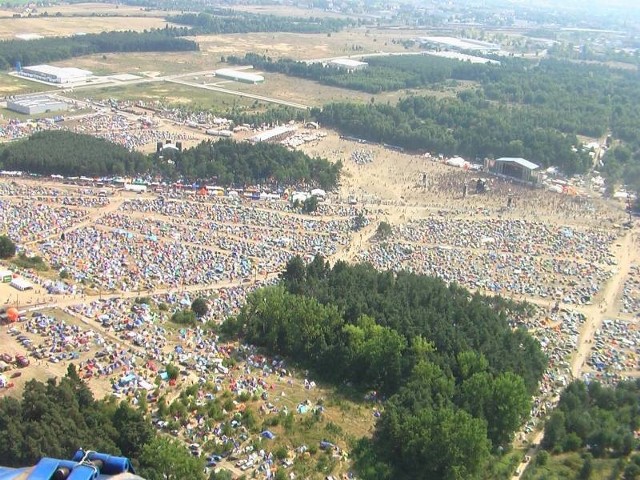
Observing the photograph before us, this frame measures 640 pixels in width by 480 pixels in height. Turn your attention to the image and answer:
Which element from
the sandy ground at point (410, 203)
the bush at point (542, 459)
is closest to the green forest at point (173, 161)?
the sandy ground at point (410, 203)

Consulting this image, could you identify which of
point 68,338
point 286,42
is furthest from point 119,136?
point 286,42

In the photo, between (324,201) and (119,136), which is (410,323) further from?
(119,136)

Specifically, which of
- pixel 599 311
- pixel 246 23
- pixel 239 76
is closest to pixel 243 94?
pixel 239 76

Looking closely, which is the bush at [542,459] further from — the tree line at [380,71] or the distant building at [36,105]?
the tree line at [380,71]

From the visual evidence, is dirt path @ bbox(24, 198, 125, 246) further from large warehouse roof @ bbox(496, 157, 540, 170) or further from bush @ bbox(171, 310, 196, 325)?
large warehouse roof @ bbox(496, 157, 540, 170)

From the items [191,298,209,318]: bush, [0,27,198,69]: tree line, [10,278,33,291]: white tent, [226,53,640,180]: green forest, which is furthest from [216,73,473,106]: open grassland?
[10,278,33,291]: white tent

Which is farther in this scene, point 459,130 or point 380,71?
point 380,71

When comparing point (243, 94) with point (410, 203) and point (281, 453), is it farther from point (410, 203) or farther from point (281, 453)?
point (281, 453)
